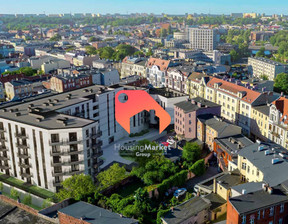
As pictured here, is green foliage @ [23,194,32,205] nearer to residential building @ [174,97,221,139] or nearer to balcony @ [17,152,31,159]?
balcony @ [17,152,31,159]

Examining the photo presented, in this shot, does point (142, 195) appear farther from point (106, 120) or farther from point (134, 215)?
point (106, 120)

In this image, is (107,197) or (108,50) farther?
(108,50)

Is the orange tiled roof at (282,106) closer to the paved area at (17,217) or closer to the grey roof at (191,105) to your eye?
the grey roof at (191,105)

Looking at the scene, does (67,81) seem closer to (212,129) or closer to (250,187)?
(212,129)

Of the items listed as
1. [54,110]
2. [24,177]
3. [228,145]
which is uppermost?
[54,110]

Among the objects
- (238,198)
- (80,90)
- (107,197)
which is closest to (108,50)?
(80,90)

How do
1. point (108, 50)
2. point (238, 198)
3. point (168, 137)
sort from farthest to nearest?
point (108, 50) < point (168, 137) < point (238, 198)

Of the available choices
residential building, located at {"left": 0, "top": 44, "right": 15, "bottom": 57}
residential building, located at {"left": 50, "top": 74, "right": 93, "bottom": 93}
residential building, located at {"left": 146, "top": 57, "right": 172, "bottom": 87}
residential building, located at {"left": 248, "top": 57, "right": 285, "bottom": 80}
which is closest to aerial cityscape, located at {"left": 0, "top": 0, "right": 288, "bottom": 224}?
residential building, located at {"left": 146, "top": 57, "right": 172, "bottom": 87}
